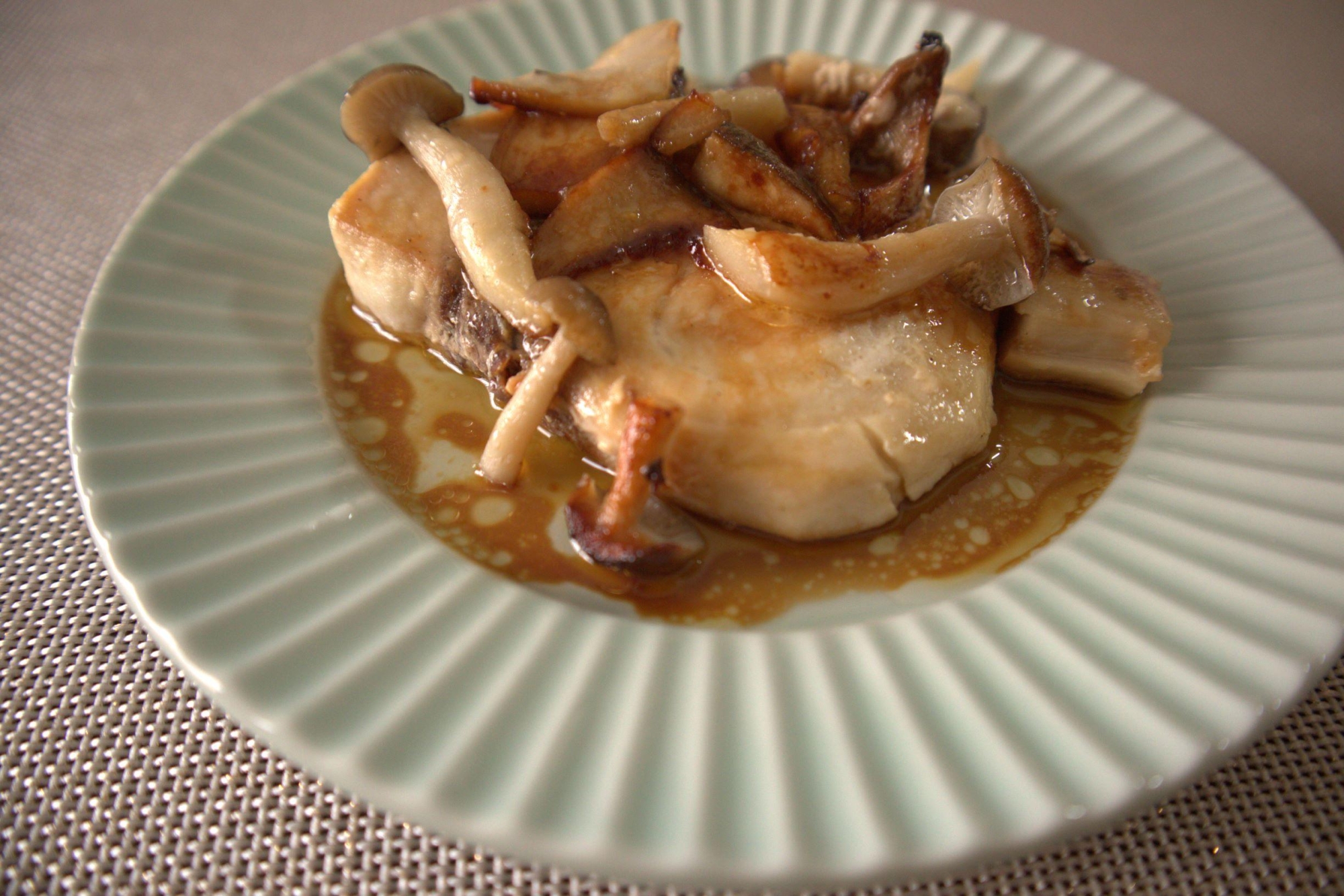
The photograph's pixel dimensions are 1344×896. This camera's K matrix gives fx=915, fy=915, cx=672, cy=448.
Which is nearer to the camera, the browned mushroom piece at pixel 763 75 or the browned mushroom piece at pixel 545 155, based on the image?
the browned mushroom piece at pixel 545 155

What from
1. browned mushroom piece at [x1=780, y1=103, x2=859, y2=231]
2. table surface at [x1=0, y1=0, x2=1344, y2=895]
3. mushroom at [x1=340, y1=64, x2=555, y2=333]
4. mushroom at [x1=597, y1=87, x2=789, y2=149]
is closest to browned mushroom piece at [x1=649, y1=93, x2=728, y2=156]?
mushroom at [x1=597, y1=87, x2=789, y2=149]

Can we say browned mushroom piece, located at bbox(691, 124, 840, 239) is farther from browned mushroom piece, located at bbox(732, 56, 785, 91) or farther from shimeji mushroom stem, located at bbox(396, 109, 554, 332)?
browned mushroom piece, located at bbox(732, 56, 785, 91)

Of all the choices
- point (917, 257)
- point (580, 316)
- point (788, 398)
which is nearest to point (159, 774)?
point (580, 316)

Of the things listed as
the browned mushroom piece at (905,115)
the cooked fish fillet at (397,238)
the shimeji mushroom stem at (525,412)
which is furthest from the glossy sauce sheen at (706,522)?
the browned mushroom piece at (905,115)

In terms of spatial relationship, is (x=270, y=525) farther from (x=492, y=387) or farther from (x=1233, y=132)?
(x=1233, y=132)

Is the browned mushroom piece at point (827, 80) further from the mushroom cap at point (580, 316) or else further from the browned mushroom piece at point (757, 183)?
the mushroom cap at point (580, 316)
